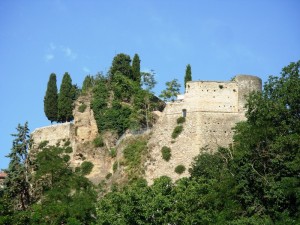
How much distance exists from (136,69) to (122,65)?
1655 millimetres

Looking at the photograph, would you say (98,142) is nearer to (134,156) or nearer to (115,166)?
(115,166)

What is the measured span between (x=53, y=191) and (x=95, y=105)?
19486 mm

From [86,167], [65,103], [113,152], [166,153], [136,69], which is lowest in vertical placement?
[86,167]

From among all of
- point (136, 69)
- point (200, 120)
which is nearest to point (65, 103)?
point (136, 69)

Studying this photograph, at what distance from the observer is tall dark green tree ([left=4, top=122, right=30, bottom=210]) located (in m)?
52.0

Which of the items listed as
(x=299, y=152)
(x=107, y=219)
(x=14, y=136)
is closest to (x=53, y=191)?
(x=14, y=136)

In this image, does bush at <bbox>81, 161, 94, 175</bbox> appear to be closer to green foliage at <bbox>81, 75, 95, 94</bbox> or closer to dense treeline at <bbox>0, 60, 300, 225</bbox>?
green foliage at <bbox>81, 75, 95, 94</bbox>

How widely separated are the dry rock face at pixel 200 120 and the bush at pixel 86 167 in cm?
769

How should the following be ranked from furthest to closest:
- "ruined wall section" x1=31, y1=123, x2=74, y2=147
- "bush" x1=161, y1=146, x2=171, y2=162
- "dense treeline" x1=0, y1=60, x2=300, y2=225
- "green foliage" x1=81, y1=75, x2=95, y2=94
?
"green foliage" x1=81, y1=75, x2=95, y2=94
"ruined wall section" x1=31, y1=123, x2=74, y2=147
"bush" x1=161, y1=146, x2=171, y2=162
"dense treeline" x1=0, y1=60, x2=300, y2=225

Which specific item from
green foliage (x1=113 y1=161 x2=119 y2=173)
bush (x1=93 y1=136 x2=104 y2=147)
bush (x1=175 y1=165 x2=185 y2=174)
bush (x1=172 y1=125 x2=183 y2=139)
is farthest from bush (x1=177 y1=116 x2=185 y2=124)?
bush (x1=93 y1=136 x2=104 y2=147)

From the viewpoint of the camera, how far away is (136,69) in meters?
73.1

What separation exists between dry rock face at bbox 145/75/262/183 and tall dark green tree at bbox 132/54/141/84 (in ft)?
29.1

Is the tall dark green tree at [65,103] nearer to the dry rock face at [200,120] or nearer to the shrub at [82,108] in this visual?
the shrub at [82,108]

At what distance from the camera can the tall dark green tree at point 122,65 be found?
7238cm
